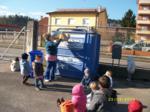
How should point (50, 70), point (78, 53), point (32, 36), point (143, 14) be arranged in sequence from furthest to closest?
point (143, 14), point (32, 36), point (78, 53), point (50, 70)

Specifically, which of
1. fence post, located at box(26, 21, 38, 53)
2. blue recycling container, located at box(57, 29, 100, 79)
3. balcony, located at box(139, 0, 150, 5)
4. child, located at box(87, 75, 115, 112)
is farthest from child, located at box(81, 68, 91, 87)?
balcony, located at box(139, 0, 150, 5)

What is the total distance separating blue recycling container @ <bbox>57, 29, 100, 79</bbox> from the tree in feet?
211

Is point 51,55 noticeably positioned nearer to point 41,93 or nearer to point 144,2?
point 41,93

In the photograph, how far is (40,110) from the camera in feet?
26.8

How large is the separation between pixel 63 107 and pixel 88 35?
215 inches

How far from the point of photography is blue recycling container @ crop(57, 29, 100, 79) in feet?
38.6

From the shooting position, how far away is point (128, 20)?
77.2 m

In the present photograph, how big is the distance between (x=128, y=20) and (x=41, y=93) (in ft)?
227

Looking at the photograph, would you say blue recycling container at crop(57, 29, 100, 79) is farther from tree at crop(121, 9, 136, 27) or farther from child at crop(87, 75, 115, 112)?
tree at crop(121, 9, 136, 27)

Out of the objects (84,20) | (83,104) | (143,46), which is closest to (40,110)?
(83,104)

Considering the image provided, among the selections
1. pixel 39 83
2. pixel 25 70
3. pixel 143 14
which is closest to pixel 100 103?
pixel 39 83

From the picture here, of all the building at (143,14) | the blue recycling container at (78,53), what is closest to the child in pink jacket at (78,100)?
the blue recycling container at (78,53)

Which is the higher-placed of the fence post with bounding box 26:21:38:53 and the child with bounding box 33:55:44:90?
the fence post with bounding box 26:21:38:53

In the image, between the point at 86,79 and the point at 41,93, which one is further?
the point at 86,79
